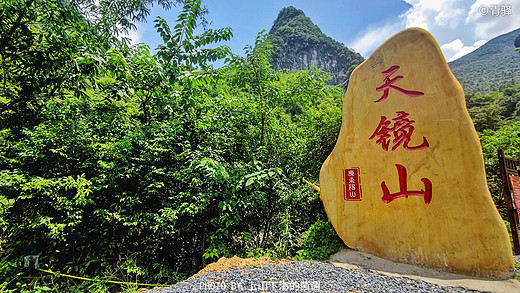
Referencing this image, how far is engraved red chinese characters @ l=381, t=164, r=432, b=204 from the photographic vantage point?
2.56 m

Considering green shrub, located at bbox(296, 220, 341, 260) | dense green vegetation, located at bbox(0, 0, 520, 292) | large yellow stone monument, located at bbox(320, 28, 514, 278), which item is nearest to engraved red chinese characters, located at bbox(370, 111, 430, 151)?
large yellow stone monument, located at bbox(320, 28, 514, 278)

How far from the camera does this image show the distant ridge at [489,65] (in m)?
37.5

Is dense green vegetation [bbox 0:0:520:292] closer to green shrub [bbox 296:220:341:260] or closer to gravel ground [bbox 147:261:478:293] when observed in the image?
green shrub [bbox 296:220:341:260]

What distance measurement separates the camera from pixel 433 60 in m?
2.68

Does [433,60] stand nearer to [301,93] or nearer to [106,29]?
[301,93]

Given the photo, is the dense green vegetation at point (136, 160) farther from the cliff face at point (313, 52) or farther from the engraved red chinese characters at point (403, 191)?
the cliff face at point (313, 52)

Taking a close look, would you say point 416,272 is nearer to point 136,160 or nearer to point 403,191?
point 403,191

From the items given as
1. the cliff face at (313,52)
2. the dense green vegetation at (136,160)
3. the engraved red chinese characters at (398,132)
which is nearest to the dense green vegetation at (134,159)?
the dense green vegetation at (136,160)

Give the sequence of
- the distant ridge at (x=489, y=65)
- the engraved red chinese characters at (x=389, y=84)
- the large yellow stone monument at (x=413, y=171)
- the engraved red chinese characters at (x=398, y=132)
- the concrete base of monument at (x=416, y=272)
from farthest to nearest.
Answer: the distant ridge at (x=489, y=65) → the engraved red chinese characters at (x=389, y=84) → the engraved red chinese characters at (x=398, y=132) → the large yellow stone monument at (x=413, y=171) → the concrete base of monument at (x=416, y=272)

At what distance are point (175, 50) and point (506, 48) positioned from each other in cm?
6512

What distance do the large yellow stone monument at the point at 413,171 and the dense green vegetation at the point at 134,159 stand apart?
0.80 m

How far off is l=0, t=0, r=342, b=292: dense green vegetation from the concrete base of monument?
1.83 ft

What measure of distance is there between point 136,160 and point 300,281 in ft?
9.59

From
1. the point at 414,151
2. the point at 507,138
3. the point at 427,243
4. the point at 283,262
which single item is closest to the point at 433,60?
the point at 414,151
